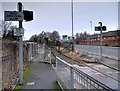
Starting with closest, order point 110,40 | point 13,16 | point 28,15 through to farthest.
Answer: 1. point 13,16
2. point 28,15
3. point 110,40

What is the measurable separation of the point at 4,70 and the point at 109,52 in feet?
75.5

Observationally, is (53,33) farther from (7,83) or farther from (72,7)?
(7,83)

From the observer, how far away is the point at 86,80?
4.64 m

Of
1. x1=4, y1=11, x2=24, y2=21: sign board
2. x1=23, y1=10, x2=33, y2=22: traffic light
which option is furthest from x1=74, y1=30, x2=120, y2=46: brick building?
x1=4, y1=11, x2=24, y2=21: sign board

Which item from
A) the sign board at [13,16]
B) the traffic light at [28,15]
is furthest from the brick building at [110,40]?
the sign board at [13,16]

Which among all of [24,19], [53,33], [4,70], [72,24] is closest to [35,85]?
[4,70]

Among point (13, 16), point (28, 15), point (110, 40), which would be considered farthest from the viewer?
point (110, 40)

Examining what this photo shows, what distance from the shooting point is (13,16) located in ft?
34.2

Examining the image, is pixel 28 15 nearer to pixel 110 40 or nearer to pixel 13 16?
pixel 13 16

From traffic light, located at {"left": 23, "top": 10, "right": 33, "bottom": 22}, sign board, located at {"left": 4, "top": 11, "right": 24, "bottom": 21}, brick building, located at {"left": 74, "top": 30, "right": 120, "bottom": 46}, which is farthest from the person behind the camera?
brick building, located at {"left": 74, "top": 30, "right": 120, "bottom": 46}

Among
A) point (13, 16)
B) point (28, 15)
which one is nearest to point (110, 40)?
point (28, 15)

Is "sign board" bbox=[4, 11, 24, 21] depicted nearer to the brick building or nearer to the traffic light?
the traffic light

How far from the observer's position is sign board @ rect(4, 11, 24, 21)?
10372mm

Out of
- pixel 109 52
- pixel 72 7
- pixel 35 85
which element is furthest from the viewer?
pixel 72 7
